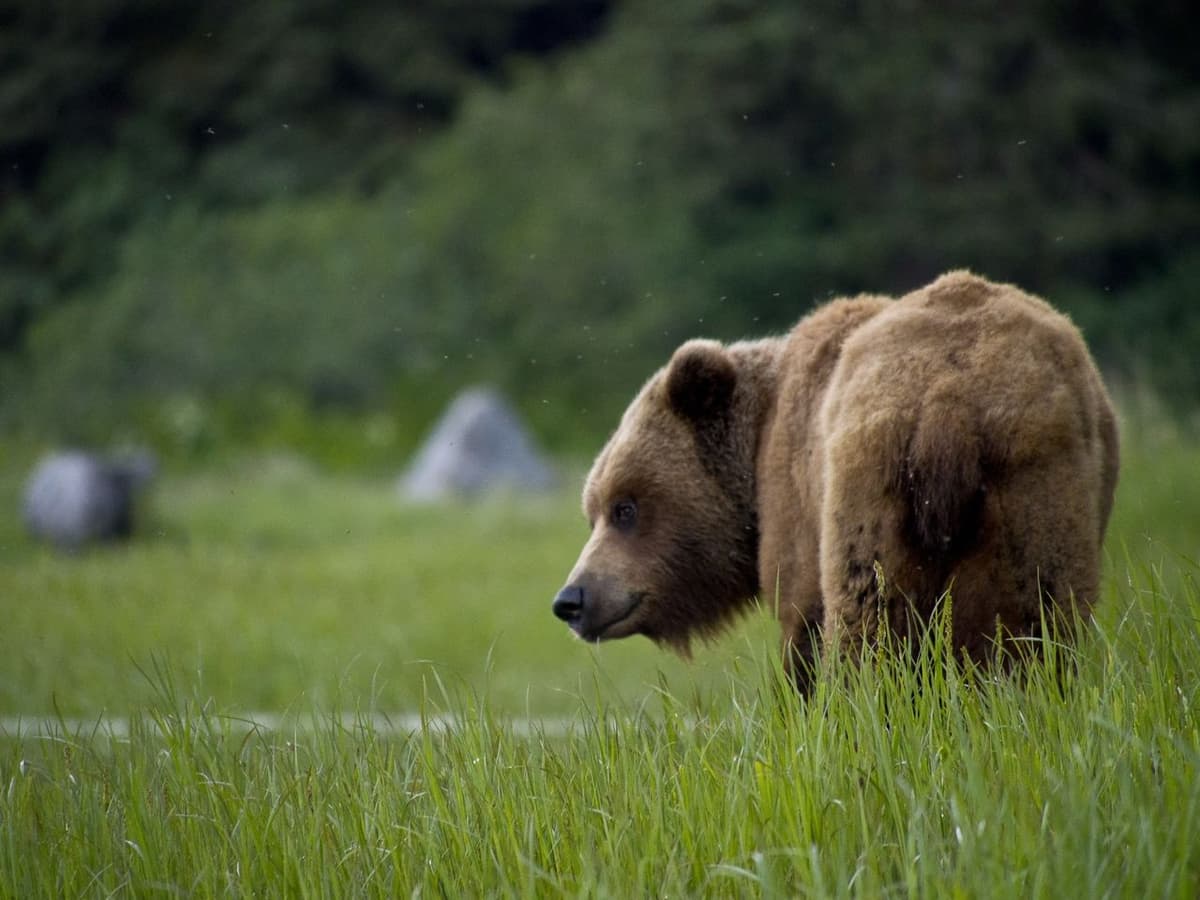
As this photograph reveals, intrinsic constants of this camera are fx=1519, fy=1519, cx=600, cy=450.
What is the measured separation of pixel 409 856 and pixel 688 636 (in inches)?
73.3

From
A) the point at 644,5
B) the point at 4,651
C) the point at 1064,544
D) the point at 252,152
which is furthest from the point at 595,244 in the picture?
the point at 1064,544

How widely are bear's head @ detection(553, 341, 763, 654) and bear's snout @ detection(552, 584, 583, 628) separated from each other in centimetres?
6

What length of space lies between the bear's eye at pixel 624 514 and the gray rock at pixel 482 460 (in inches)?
490

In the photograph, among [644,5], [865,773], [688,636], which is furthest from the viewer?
[644,5]

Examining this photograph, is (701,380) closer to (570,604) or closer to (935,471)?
(570,604)

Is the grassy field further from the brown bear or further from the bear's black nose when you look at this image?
the bear's black nose

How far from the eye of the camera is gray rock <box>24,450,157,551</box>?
1484 cm

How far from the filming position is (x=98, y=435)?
2173 centimetres

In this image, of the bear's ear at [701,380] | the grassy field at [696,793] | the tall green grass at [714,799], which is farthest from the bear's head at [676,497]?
the tall green grass at [714,799]

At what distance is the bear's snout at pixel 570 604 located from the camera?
4.64 metres

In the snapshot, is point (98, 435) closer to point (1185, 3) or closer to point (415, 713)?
point (415, 713)

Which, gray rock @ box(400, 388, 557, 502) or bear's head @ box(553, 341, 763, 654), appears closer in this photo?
bear's head @ box(553, 341, 763, 654)

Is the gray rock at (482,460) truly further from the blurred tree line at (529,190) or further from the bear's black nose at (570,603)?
the bear's black nose at (570,603)

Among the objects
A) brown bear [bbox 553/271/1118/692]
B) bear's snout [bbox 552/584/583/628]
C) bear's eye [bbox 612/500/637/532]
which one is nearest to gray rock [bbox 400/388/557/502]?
bear's eye [bbox 612/500/637/532]
